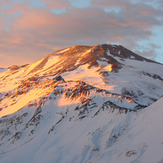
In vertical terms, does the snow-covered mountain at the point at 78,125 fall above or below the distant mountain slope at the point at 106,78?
below

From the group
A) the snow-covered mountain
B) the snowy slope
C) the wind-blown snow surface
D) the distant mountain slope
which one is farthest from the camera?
the distant mountain slope

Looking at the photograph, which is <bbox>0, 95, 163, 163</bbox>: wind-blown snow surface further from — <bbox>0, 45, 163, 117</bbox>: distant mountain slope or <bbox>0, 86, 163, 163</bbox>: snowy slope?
<bbox>0, 45, 163, 117</bbox>: distant mountain slope

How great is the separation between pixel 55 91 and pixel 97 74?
50306 mm

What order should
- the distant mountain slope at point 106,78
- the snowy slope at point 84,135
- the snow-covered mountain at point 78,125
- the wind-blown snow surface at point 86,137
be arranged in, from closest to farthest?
the wind-blown snow surface at point 86,137 < the snowy slope at point 84,135 < the snow-covered mountain at point 78,125 < the distant mountain slope at point 106,78

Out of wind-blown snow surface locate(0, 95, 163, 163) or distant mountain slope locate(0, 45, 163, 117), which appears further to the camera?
distant mountain slope locate(0, 45, 163, 117)

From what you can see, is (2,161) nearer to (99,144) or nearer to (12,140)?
(12,140)

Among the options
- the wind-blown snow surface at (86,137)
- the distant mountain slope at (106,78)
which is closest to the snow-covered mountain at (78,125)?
the wind-blown snow surface at (86,137)

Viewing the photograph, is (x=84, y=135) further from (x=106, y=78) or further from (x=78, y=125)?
(x=106, y=78)

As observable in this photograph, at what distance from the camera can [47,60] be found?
619 ft

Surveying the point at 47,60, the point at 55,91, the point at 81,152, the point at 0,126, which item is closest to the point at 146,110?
the point at 81,152

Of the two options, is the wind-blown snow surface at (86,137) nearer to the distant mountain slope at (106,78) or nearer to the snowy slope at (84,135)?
the snowy slope at (84,135)

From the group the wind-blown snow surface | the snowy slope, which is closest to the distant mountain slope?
the snowy slope

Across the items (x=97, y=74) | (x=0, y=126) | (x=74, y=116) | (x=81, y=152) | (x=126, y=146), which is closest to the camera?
(x=126, y=146)

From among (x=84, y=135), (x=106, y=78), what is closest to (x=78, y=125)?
(x=84, y=135)
